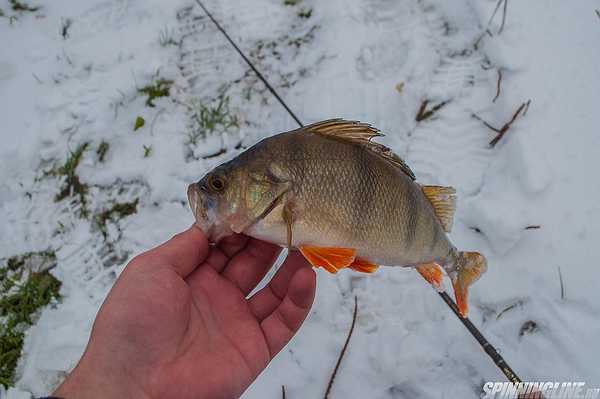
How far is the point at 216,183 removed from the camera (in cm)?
161

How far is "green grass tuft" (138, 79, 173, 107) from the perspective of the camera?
10.0 ft

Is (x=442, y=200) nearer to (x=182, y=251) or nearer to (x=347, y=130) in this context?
(x=347, y=130)

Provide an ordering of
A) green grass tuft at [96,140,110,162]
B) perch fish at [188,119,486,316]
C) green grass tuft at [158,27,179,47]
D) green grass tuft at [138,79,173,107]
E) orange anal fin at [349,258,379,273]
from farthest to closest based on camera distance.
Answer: green grass tuft at [158,27,179,47] < green grass tuft at [138,79,173,107] < green grass tuft at [96,140,110,162] < orange anal fin at [349,258,379,273] < perch fish at [188,119,486,316]

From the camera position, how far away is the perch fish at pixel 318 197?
1.59m

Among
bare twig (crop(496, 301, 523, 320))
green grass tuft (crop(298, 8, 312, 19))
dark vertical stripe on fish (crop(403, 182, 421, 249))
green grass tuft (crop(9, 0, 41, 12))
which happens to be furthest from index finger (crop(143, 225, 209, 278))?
green grass tuft (crop(9, 0, 41, 12))

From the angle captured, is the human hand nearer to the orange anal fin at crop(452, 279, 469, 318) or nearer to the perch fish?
the perch fish

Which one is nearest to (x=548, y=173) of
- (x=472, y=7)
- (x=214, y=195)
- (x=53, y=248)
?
(x=472, y=7)

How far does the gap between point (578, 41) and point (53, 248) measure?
337 cm

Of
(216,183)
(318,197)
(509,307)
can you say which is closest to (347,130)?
(318,197)

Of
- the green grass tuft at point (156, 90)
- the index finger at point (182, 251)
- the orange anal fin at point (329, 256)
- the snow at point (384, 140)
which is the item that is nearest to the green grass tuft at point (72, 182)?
the snow at point (384, 140)

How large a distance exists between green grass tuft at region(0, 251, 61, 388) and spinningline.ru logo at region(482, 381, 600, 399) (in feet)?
7.11

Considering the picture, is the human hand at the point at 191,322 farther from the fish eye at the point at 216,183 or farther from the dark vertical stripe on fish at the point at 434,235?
the dark vertical stripe on fish at the point at 434,235

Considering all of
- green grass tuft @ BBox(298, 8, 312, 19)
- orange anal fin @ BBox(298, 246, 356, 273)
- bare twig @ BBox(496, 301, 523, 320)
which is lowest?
bare twig @ BBox(496, 301, 523, 320)

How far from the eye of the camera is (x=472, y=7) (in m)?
3.26
